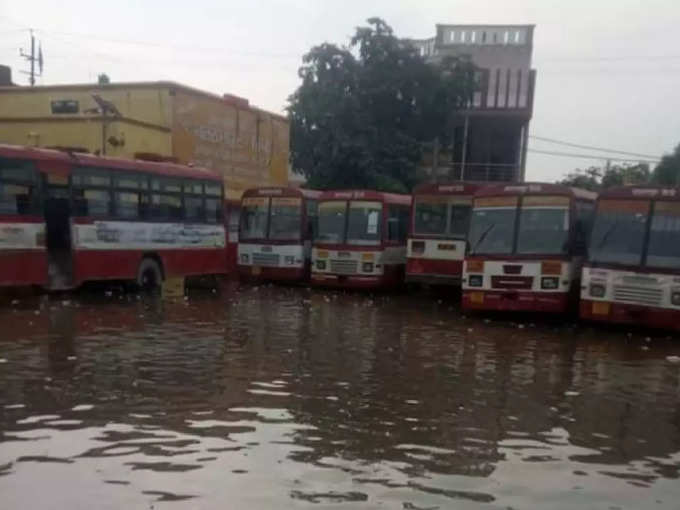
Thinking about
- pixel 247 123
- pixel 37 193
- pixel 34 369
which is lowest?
pixel 34 369

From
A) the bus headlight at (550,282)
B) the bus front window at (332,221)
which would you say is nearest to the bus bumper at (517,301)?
the bus headlight at (550,282)

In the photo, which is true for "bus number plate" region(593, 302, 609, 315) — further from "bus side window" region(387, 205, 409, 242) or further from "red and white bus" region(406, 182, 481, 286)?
"bus side window" region(387, 205, 409, 242)

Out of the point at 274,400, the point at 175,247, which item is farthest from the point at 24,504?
the point at 175,247

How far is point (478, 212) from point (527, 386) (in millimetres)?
6735

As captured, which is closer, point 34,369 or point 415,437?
point 415,437

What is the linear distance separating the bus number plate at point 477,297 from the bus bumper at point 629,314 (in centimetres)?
194

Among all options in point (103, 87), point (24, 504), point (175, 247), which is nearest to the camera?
point (24, 504)

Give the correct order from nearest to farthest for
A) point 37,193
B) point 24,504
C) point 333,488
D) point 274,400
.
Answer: point 24,504 → point 333,488 → point 274,400 → point 37,193

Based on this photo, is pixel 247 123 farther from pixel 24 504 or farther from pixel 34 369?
pixel 24 504

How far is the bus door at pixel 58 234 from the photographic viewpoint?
46.4ft

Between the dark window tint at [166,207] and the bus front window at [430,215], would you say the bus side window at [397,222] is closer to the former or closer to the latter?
the bus front window at [430,215]

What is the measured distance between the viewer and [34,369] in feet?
27.1

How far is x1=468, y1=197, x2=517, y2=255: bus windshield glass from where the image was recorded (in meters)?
14.3

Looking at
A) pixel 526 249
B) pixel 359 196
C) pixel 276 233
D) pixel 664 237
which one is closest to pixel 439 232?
pixel 359 196
